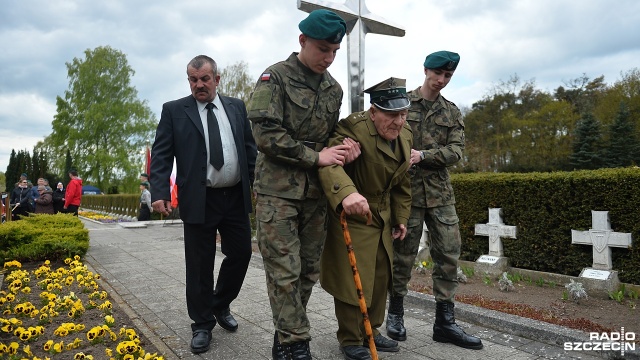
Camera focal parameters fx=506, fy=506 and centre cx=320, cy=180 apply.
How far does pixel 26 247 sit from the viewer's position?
7543 millimetres

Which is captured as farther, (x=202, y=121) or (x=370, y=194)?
(x=202, y=121)

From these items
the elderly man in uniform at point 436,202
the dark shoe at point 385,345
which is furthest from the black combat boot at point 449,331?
the dark shoe at point 385,345

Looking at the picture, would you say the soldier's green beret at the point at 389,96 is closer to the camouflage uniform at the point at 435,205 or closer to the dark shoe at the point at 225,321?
the camouflage uniform at the point at 435,205

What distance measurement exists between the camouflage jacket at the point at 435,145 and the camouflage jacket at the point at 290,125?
100 cm

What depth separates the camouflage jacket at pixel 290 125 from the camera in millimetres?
3086

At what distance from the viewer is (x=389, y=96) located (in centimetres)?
332

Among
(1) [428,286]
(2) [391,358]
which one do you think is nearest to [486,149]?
(1) [428,286]

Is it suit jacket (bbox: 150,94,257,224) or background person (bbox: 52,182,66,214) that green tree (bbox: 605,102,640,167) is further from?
suit jacket (bbox: 150,94,257,224)

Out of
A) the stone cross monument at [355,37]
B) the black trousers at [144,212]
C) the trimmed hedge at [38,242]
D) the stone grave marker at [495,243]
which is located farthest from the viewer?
the black trousers at [144,212]

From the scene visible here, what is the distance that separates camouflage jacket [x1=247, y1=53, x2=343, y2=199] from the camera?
3.09 meters

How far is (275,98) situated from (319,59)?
378mm

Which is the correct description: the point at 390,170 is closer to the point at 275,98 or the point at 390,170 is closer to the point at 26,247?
the point at 275,98

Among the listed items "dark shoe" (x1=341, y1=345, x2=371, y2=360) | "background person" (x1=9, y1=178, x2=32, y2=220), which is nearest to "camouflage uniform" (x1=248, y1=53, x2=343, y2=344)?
"dark shoe" (x1=341, y1=345, x2=371, y2=360)

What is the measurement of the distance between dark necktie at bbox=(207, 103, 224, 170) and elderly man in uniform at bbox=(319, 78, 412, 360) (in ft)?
3.17
